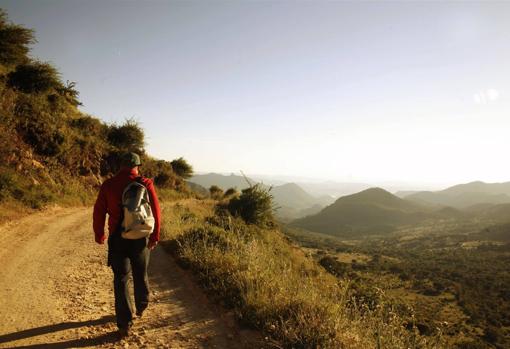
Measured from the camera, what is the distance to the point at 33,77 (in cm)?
1731

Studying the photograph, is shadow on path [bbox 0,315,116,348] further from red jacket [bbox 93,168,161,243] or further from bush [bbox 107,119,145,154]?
bush [bbox 107,119,145,154]

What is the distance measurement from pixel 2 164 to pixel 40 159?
286 cm

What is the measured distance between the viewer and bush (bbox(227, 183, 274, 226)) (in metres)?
22.2

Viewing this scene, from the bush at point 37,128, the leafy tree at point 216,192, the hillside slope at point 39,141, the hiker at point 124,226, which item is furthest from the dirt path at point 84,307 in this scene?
the leafy tree at point 216,192

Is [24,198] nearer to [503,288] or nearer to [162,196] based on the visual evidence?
[162,196]

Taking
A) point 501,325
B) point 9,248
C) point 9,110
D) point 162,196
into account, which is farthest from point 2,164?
point 501,325

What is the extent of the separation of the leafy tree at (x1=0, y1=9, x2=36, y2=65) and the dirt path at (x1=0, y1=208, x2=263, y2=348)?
43.9 ft

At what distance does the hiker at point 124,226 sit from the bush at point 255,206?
17.7 m

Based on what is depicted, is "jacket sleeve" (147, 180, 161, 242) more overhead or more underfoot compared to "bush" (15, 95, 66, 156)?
more underfoot

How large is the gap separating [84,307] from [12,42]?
17987 mm

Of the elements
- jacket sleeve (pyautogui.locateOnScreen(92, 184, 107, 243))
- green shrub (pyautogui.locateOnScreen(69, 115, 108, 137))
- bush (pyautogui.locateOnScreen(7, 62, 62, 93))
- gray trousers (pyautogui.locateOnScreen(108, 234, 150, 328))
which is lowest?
gray trousers (pyautogui.locateOnScreen(108, 234, 150, 328))

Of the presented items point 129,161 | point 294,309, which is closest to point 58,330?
point 129,161

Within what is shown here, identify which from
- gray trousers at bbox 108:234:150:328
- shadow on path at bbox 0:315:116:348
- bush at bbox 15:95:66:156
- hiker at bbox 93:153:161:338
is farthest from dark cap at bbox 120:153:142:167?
bush at bbox 15:95:66:156

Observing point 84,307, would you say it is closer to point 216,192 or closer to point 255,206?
point 255,206
